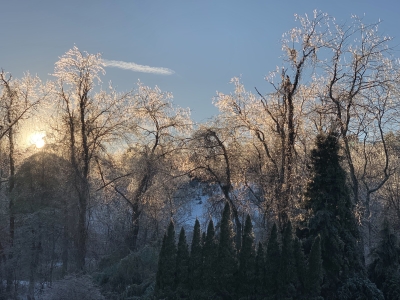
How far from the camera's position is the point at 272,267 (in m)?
12.6

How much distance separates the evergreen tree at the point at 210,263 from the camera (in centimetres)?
1314

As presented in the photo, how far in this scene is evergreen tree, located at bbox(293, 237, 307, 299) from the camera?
12250mm

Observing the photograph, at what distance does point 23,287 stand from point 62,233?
4.28 meters

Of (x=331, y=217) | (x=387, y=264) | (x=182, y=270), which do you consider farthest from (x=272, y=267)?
(x=387, y=264)

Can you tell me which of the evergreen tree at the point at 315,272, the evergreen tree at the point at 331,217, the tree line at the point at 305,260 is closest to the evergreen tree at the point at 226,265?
the tree line at the point at 305,260

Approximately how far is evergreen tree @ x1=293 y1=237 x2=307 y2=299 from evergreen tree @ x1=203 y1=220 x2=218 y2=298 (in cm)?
248

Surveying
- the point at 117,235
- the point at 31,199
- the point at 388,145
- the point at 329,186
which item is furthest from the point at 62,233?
the point at 388,145

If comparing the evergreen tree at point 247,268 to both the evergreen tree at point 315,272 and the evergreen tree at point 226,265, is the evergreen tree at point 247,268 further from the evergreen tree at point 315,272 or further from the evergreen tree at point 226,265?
the evergreen tree at point 315,272

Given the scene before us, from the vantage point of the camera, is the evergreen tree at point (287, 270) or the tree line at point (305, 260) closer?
the evergreen tree at point (287, 270)

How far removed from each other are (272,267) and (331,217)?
2.42 m

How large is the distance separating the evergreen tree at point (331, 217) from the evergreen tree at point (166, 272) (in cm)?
446

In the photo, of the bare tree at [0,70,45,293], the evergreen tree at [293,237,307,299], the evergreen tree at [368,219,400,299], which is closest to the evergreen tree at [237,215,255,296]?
the evergreen tree at [293,237,307,299]

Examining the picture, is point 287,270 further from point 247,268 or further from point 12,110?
point 12,110

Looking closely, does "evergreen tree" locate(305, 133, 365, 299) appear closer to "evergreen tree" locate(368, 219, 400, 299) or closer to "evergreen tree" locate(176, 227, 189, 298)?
"evergreen tree" locate(368, 219, 400, 299)
